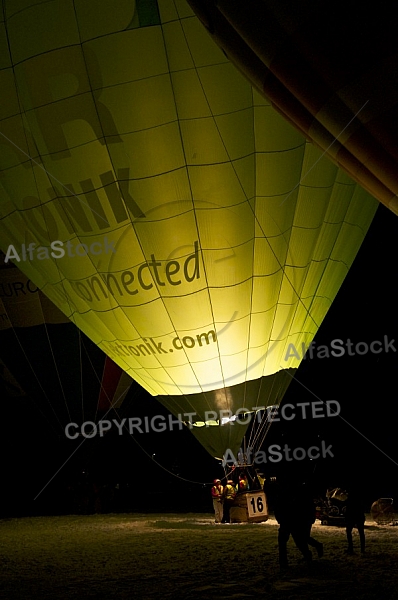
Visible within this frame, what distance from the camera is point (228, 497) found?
9445 millimetres

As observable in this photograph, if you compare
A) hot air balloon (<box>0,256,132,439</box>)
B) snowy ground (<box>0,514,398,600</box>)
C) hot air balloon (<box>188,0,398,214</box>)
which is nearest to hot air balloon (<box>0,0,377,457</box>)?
snowy ground (<box>0,514,398,600</box>)

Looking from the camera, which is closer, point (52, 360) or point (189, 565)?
point (189, 565)

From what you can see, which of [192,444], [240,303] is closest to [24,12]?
[240,303]

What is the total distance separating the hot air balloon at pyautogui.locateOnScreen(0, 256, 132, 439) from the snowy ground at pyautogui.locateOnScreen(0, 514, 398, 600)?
12.9ft

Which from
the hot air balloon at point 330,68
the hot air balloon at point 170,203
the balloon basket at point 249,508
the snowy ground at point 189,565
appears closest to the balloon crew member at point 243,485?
the balloon basket at point 249,508

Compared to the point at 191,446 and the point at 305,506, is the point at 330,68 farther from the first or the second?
the point at 191,446

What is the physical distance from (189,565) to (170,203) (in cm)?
348

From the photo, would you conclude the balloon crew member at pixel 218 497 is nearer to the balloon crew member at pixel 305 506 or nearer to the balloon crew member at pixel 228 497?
the balloon crew member at pixel 228 497

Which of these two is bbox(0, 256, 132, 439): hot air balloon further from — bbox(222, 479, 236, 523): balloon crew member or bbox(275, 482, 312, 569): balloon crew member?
bbox(275, 482, 312, 569): balloon crew member

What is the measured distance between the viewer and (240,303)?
8.15 metres

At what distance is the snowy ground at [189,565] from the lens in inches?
198

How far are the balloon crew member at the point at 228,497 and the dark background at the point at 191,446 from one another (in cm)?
336

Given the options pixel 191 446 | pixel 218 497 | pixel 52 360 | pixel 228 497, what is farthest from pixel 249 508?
pixel 191 446

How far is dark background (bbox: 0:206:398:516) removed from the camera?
1441cm
